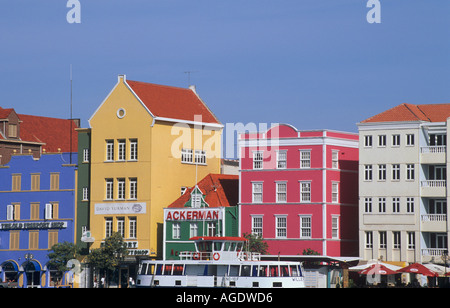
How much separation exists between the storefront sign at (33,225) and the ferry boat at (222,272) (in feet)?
89.4

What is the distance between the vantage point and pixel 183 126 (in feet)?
434

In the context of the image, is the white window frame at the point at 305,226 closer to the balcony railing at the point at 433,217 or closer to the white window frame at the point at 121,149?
the balcony railing at the point at 433,217

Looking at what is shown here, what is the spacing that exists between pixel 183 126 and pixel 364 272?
102 feet

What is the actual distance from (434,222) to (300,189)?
1411 cm

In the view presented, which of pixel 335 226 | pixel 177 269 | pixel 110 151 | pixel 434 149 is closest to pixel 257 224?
pixel 335 226

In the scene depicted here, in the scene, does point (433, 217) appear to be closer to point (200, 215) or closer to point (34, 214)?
point (200, 215)

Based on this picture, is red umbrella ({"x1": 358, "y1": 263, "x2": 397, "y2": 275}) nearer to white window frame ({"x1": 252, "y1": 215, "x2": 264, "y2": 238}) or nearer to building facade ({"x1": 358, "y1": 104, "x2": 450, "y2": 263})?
building facade ({"x1": 358, "y1": 104, "x2": 450, "y2": 263})

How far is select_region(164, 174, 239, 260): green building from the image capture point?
124 m

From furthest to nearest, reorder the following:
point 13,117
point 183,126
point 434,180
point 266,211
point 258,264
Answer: point 13,117 → point 183,126 → point 266,211 → point 434,180 → point 258,264

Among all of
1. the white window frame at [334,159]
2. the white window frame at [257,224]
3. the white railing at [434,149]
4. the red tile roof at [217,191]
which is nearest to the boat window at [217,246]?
the white window frame at [257,224]

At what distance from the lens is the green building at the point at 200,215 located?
123938 millimetres

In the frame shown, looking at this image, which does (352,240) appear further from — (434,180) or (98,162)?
(98,162)

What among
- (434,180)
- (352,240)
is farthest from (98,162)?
(434,180)

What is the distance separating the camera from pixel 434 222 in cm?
11344
